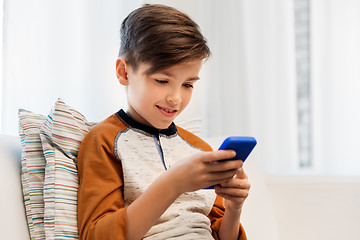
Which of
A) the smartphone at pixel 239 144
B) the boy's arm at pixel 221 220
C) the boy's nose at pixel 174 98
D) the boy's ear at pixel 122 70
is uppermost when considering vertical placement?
the boy's ear at pixel 122 70

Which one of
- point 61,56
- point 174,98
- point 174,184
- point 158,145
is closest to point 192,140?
point 158,145

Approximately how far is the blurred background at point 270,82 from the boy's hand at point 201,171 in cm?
88

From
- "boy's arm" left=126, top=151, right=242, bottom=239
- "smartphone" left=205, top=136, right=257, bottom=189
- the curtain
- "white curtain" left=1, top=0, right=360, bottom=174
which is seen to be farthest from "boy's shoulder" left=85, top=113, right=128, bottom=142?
"white curtain" left=1, top=0, right=360, bottom=174

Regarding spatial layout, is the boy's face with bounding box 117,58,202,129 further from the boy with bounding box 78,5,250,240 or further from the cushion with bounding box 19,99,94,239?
the cushion with bounding box 19,99,94,239

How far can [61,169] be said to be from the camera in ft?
3.19

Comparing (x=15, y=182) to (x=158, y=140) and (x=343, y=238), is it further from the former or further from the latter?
(x=343, y=238)

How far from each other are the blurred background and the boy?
2.41 ft

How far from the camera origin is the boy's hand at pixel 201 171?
2.77ft

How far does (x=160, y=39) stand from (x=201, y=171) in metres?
0.34

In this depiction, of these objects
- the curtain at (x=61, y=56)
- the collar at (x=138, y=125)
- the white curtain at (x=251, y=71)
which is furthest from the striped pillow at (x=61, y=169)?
the white curtain at (x=251, y=71)

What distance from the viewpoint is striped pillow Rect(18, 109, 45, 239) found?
0.96 m

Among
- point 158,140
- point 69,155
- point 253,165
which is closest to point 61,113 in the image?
point 69,155

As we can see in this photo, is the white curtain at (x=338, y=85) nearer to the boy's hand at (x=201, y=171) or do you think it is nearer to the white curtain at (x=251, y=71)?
the white curtain at (x=251, y=71)

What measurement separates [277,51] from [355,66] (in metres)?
0.44
